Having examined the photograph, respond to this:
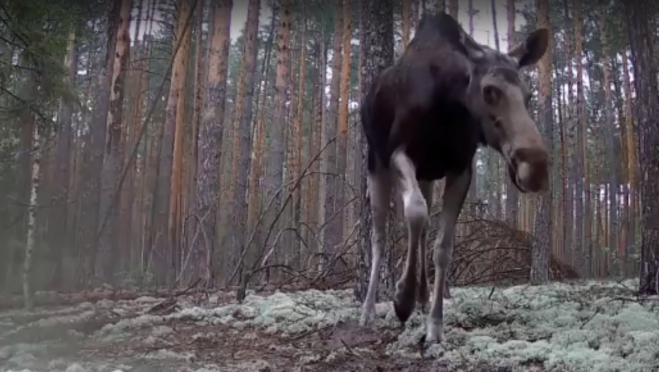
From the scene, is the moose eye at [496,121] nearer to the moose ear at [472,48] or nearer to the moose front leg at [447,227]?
the moose ear at [472,48]

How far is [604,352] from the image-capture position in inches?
38.4

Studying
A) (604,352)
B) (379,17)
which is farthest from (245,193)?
(604,352)

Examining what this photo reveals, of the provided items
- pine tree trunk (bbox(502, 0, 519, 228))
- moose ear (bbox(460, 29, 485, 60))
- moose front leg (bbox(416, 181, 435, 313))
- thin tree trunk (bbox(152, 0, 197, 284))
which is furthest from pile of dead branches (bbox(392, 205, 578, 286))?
moose ear (bbox(460, 29, 485, 60))

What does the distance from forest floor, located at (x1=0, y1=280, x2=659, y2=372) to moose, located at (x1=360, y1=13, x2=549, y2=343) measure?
103 mm

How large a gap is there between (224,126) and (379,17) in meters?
0.78

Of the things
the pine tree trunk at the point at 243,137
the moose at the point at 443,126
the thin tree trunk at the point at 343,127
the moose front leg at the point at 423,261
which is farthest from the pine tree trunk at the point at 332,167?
the moose at the point at 443,126

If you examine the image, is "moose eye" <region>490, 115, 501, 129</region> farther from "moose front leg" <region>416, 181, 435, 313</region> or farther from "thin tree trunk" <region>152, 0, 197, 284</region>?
"thin tree trunk" <region>152, 0, 197, 284</region>

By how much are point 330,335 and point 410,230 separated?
336 mm

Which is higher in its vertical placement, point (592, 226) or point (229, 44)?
point (229, 44)

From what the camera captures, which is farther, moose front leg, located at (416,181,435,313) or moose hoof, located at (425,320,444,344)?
moose front leg, located at (416,181,435,313)

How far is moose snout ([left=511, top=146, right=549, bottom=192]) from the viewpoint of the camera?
2.98ft

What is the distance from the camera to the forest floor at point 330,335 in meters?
1.01

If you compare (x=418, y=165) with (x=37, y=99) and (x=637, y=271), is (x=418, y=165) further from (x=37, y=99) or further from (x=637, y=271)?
(x=37, y=99)

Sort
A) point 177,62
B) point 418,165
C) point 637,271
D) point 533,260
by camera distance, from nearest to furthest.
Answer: point 418,165 → point 637,271 → point 177,62 → point 533,260
